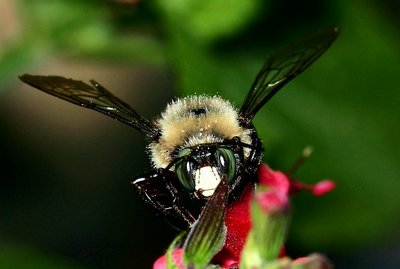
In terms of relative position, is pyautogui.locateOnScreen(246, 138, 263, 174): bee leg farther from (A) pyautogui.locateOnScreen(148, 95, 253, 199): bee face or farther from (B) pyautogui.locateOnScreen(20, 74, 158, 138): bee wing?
(B) pyautogui.locateOnScreen(20, 74, 158, 138): bee wing

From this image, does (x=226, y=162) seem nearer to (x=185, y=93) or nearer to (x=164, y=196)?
(x=164, y=196)

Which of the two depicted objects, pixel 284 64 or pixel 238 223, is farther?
pixel 284 64

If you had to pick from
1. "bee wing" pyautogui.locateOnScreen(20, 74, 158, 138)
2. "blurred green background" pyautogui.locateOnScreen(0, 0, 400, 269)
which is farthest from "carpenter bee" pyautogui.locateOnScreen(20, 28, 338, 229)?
"blurred green background" pyautogui.locateOnScreen(0, 0, 400, 269)

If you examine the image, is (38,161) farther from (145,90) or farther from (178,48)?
(178,48)

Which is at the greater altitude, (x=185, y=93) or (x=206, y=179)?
(x=185, y=93)

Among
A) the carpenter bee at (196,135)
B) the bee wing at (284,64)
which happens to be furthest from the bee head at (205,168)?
the bee wing at (284,64)

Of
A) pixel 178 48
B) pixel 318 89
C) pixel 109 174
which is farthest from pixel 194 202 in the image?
pixel 109 174

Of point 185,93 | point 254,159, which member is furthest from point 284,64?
point 185,93
